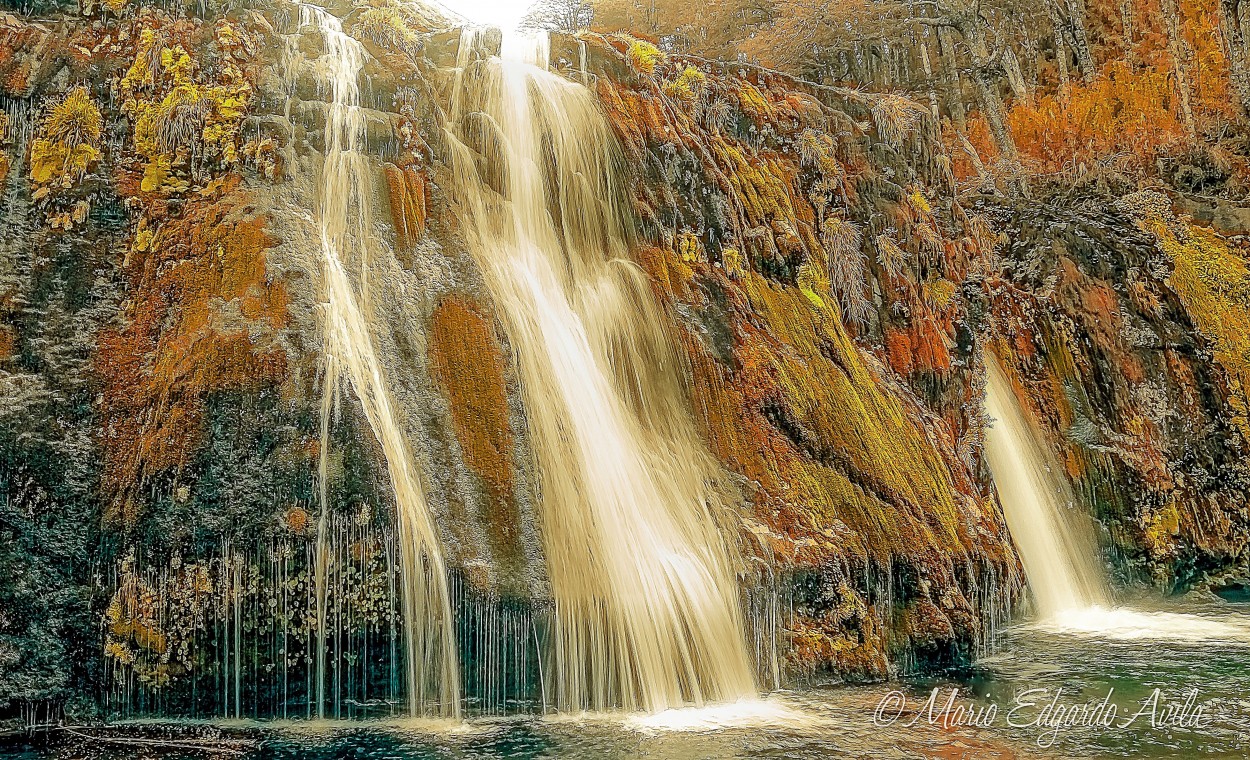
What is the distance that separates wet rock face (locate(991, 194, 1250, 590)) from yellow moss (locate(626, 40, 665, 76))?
18.9 ft

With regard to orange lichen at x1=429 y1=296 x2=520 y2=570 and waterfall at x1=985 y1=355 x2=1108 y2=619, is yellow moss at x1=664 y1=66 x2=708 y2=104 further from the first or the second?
waterfall at x1=985 y1=355 x2=1108 y2=619

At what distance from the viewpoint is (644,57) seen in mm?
10023

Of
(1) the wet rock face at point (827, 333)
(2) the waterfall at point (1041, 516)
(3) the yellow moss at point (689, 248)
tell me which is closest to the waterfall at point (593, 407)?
(1) the wet rock face at point (827, 333)

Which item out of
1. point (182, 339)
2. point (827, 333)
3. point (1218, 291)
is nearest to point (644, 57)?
point (827, 333)

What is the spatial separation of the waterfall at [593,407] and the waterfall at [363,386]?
71cm

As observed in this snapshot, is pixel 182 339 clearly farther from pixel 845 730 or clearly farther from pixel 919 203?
pixel 919 203

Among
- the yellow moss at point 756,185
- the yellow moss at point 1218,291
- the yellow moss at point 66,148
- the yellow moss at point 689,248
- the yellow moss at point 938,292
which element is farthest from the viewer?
the yellow moss at point 1218,291

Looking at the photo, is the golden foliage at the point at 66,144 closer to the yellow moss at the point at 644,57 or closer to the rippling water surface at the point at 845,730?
the rippling water surface at the point at 845,730

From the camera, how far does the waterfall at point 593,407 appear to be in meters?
6.02

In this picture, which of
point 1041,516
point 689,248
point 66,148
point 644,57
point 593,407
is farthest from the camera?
point 1041,516

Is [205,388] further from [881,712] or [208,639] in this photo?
[881,712]

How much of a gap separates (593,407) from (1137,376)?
9374 mm

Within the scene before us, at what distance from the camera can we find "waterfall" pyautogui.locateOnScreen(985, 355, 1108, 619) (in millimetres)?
10195

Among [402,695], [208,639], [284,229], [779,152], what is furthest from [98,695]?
[779,152]
